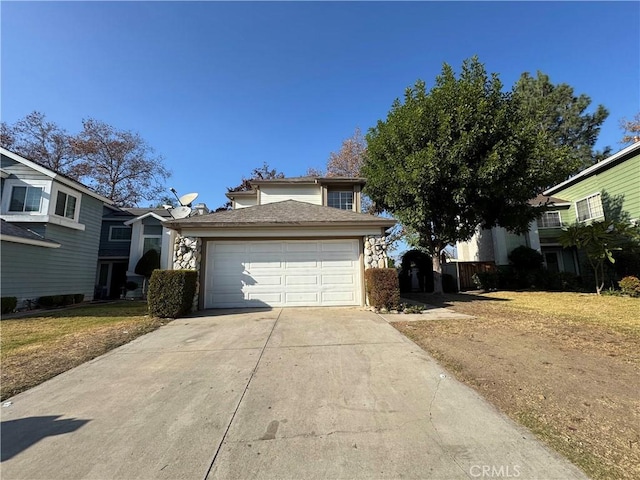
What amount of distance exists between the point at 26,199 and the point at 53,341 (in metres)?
10.2

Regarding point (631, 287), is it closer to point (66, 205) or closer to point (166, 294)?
point (166, 294)

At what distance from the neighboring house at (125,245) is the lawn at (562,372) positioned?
15520 mm

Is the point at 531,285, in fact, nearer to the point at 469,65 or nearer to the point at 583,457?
the point at 469,65

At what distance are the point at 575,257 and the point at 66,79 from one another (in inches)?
1099

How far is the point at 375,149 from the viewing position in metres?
13.8

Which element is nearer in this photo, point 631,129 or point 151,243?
point 151,243

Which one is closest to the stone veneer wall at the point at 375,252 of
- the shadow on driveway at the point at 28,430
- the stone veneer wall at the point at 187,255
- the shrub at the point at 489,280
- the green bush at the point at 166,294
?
the stone veneer wall at the point at 187,255

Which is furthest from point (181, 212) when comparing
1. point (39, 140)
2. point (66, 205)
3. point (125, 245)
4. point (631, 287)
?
point (631, 287)

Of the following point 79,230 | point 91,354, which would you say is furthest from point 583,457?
point 79,230

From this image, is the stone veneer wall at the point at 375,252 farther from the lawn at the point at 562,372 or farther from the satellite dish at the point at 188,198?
the satellite dish at the point at 188,198

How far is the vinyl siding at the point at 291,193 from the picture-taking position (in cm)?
1527

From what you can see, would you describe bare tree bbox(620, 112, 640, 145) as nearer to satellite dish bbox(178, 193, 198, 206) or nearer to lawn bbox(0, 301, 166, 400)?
satellite dish bbox(178, 193, 198, 206)

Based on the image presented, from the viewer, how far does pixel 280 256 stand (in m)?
9.34

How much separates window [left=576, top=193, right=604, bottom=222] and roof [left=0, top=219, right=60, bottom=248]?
26654mm
